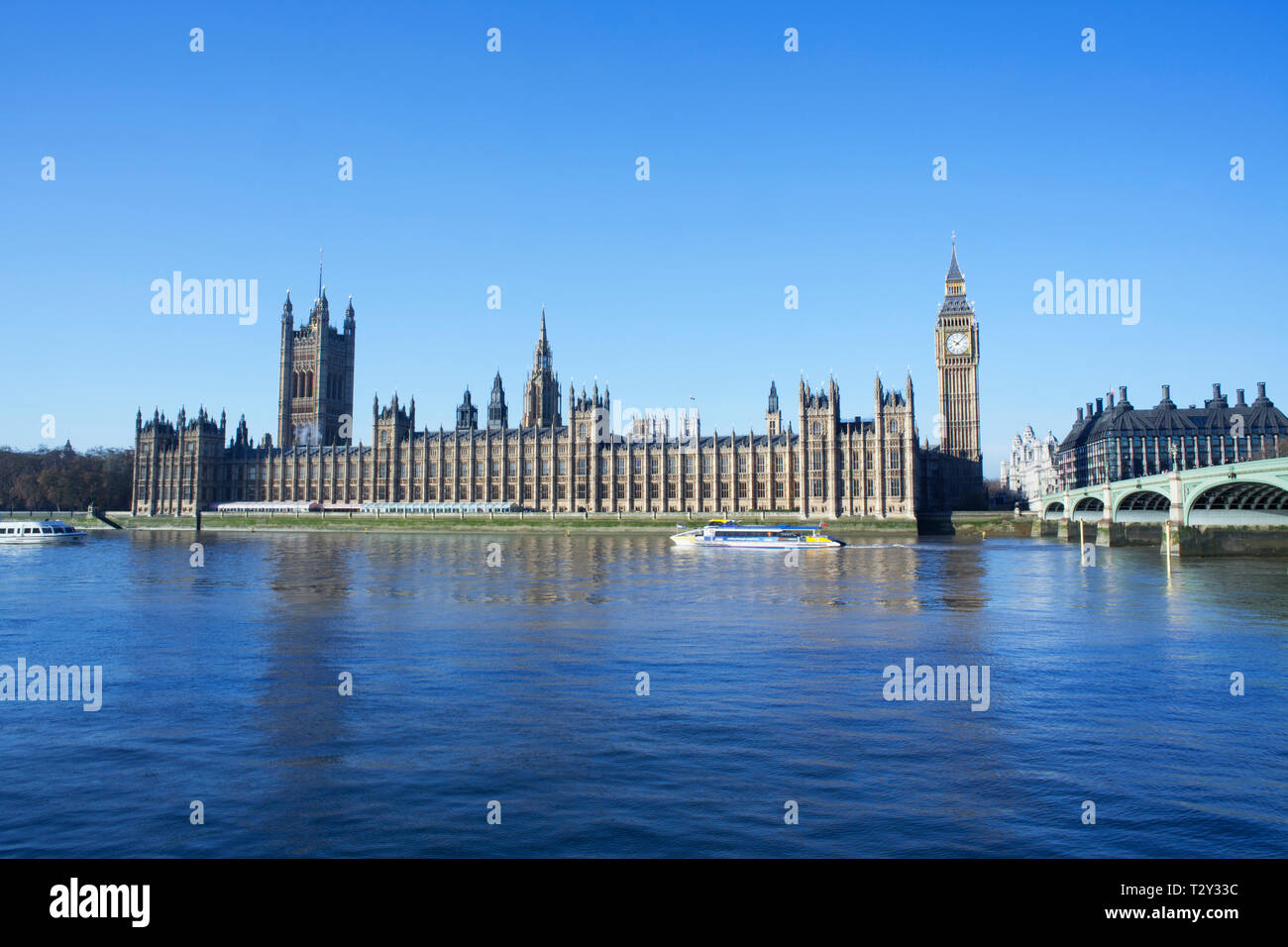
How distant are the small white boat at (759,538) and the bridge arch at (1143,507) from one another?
86.4 ft

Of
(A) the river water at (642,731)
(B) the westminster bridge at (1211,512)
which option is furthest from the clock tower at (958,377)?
(A) the river water at (642,731)

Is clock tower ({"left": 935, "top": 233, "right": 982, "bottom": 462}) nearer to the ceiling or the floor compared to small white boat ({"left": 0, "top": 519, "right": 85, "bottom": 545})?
nearer to the ceiling

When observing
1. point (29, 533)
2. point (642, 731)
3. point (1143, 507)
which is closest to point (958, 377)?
point (1143, 507)

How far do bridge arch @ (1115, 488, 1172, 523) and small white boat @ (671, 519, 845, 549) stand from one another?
26329mm

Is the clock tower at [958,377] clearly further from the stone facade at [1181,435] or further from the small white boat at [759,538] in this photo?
the small white boat at [759,538]

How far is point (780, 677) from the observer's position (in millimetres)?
19953

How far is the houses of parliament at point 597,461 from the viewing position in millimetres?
111188

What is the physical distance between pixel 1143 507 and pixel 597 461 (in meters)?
67.7

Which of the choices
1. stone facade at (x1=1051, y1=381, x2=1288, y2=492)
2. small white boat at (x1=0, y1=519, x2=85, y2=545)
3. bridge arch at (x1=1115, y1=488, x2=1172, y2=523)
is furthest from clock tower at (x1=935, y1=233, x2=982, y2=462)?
small white boat at (x1=0, y1=519, x2=85, y2=545)

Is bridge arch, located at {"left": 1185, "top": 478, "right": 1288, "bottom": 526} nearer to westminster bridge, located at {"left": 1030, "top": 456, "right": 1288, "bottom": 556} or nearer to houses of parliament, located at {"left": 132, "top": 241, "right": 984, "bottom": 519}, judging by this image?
westminster bridge, located at {"left": 1030, "top": 456, "right": 1288, "bottom": 556}

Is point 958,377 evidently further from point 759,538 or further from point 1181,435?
point 759,538

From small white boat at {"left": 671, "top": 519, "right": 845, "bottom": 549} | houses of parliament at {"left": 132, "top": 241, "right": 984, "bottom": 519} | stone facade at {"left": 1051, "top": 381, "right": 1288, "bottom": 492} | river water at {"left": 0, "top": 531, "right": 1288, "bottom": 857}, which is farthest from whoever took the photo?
stone facade at {"left": 1051, "top": 381, "right": 1288, "bottom": 492}

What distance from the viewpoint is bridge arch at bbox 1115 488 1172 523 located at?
262ft
